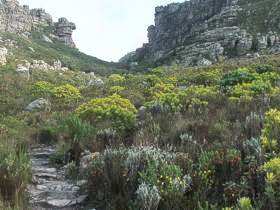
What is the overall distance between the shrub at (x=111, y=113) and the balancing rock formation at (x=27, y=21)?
76309 mm

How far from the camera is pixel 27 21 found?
4213 inches

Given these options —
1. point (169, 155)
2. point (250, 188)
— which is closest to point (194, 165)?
point (169, 155)

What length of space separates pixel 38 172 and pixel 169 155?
2749mm

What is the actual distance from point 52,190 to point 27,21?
4147 inches

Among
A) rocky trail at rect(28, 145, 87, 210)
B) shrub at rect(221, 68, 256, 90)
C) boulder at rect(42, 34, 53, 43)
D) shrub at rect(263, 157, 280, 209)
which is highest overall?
boulder at rect(42, 34, 53, 43)

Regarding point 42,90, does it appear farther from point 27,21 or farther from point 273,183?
point 27,21

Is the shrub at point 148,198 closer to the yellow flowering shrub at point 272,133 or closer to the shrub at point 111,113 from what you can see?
the yellow flowering shrub at point 272,133

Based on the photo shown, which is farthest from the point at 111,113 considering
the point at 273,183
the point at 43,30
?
the point at 43,30

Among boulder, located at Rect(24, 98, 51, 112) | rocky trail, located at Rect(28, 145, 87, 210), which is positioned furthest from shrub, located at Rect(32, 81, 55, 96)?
rocky trail, located at Rect(28, 145, 87, 210)

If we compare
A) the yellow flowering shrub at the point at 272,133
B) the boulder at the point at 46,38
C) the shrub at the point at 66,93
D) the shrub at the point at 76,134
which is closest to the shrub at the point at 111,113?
the shrub at the point at 76,134

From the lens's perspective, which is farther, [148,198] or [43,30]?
[43,30]

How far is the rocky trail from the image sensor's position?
19.9 feet

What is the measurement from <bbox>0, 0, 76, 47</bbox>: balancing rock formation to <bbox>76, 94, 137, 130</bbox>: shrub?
7631 centimetres

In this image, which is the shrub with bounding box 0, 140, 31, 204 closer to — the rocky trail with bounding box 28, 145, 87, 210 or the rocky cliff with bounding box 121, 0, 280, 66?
the rocky trail with bounding box 28, 145, 87, 210
